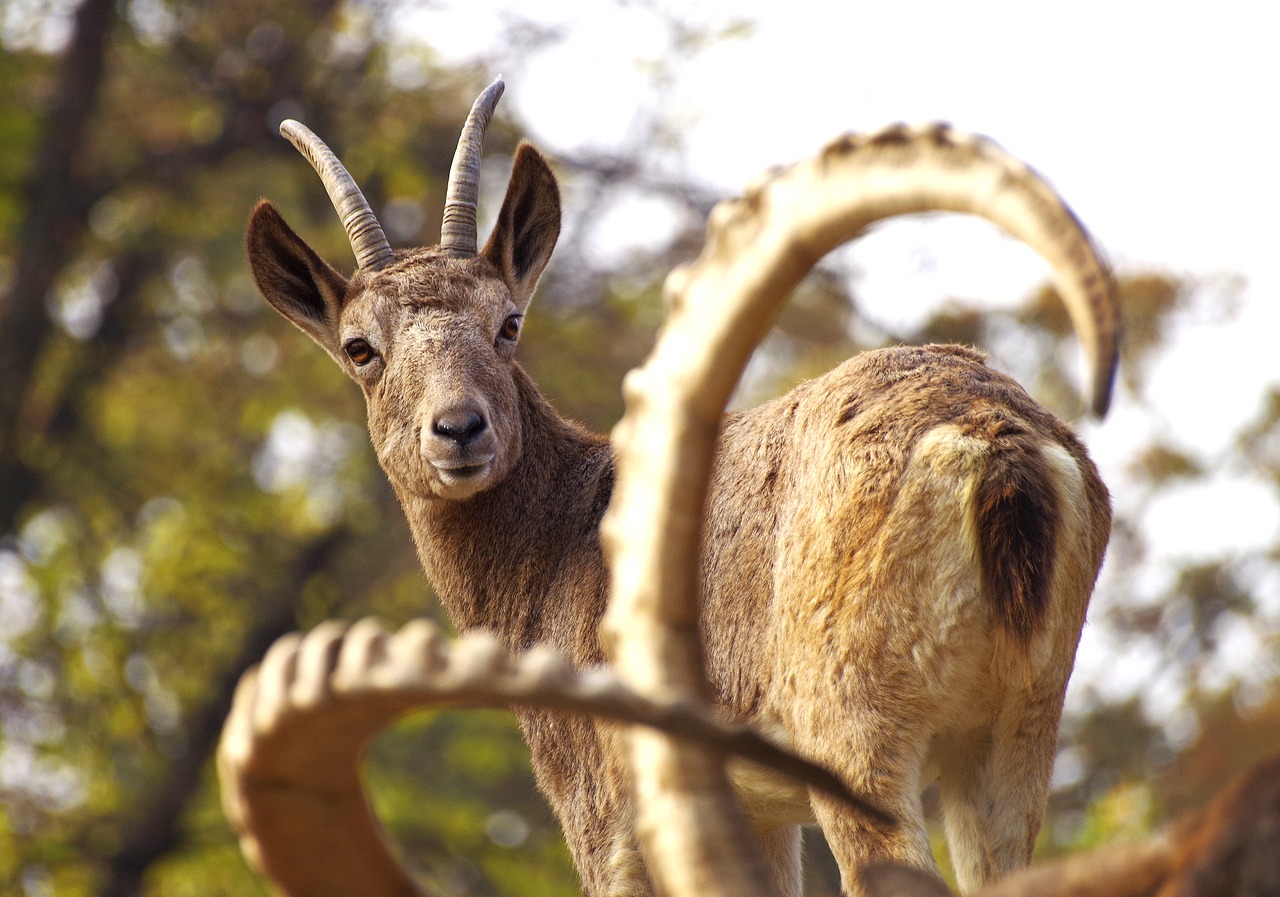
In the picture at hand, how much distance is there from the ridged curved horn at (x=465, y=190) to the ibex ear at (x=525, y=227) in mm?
119

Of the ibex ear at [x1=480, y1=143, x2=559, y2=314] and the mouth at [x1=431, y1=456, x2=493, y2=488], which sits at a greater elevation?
the ibex ear at [x1=480, y1=143, x2=559, y2=314]

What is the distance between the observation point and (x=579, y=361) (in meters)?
21.7

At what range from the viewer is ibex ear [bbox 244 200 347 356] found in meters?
6.99

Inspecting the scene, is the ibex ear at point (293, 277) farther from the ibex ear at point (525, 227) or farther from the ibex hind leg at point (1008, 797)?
the ibex hind leg at point (1008, 797)

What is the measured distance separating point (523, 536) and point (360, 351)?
3.78 ft

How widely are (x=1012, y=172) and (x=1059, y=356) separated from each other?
64.3 ft

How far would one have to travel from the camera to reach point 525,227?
295 inches

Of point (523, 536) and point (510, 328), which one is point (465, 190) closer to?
point (510, 328)

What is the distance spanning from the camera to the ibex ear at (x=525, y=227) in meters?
7.23

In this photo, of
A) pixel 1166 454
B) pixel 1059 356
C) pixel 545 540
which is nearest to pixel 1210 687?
pixel 1166 454

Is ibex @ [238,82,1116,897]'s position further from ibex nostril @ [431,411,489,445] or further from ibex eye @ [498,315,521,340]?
ibex eye @ [498,315,521,340]

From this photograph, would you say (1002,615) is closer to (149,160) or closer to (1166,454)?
(149,160)

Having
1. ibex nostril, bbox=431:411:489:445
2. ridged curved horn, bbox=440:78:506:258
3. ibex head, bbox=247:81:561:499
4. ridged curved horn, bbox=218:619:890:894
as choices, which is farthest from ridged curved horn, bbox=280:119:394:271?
ridged curved horn, bbox=218:619:890:894

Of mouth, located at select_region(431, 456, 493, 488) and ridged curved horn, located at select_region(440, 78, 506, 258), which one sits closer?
mouth, located at select_region(431, 456, 493, 488)
